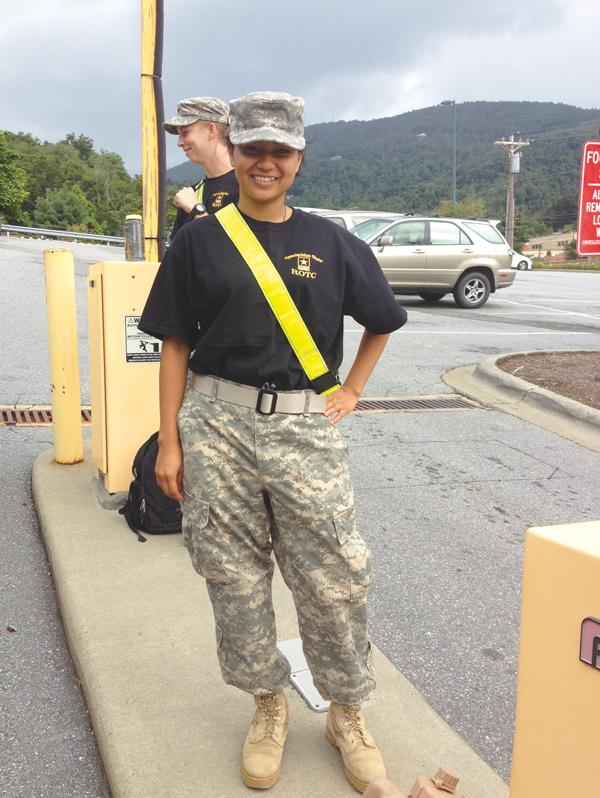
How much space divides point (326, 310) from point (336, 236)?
0.70ft

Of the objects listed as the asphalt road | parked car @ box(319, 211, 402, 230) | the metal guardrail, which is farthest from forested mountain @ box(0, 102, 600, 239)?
the asphalt road

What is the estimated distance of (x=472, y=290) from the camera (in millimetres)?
14422

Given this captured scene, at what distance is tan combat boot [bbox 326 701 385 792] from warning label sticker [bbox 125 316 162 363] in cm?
217

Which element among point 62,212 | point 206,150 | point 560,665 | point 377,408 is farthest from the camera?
point 62,212

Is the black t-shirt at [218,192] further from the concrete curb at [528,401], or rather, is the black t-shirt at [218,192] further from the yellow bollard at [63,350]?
the concrete curb at [528,401]

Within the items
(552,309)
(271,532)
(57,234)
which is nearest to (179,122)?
(271,532)

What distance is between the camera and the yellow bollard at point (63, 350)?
14.1 ft

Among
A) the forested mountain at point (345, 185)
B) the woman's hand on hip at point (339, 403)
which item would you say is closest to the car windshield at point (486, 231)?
the woman's hand on hip at point (339, 403)

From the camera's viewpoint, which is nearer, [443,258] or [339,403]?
[339,403]

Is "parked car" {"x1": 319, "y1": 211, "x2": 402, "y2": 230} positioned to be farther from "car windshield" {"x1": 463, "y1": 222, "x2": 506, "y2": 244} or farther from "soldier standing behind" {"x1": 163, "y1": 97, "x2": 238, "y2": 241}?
"soldier standing behind" {"x1": 163, "y1": 97, "x2": 238, "y2": 241}

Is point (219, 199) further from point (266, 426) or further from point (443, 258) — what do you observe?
point (443, 258)

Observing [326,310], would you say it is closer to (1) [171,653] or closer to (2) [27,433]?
(1) [171,653]

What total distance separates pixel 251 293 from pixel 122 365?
206 centimetres

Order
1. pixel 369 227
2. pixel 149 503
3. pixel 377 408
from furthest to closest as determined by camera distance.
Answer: pixel 369 227 → pixel 377 408 → pixel 149 503
